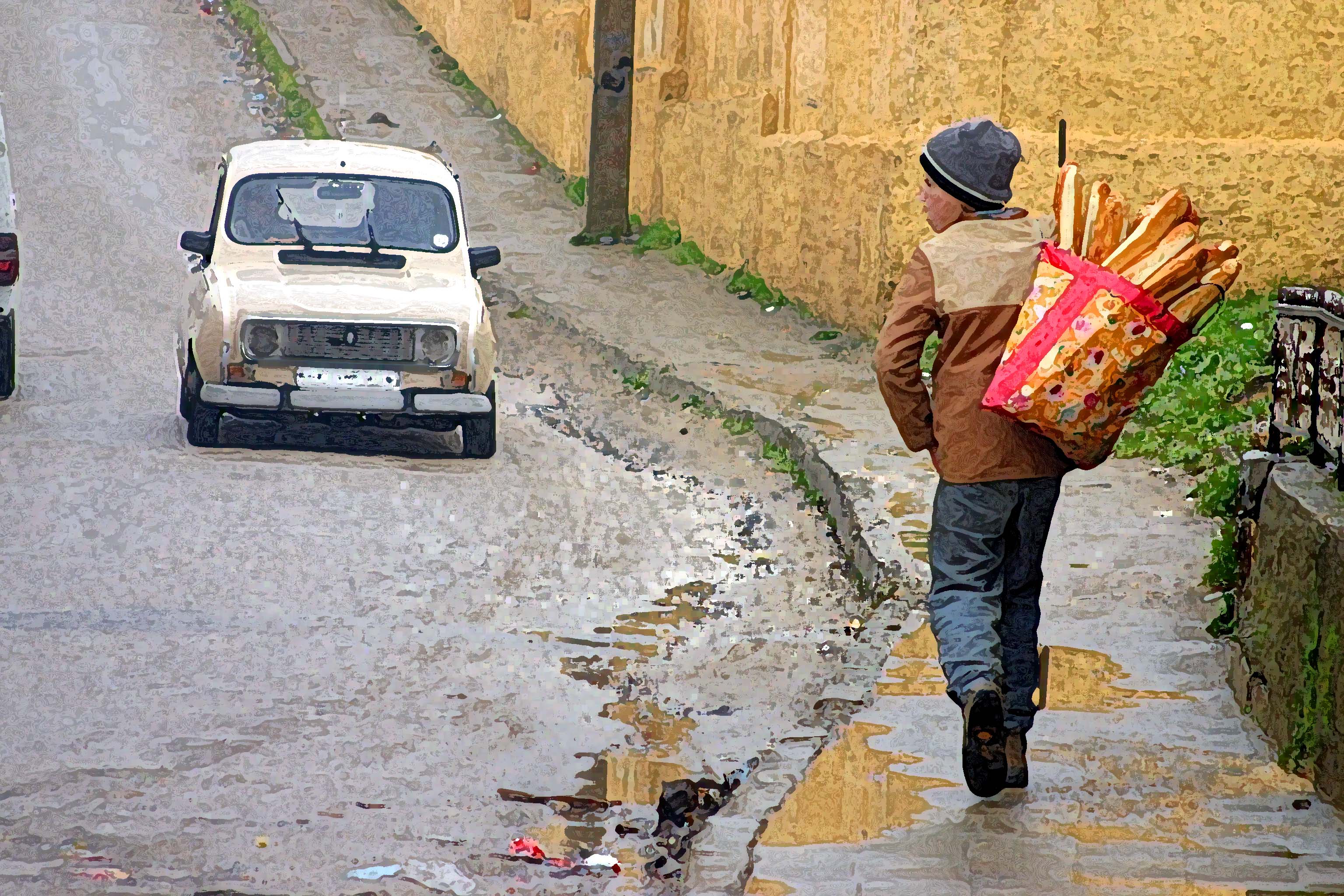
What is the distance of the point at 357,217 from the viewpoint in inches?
459

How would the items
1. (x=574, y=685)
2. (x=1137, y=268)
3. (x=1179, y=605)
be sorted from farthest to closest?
(x=1179, y=605), (x=574, y=685), (x=1137, y=268)

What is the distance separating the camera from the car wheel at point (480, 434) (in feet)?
34.5

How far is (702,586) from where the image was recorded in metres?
8.28

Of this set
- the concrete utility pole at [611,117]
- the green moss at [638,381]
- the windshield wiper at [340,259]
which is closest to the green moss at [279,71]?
the concrete utility pole at [611,117]

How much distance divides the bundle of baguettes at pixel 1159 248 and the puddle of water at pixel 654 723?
2.17 metres

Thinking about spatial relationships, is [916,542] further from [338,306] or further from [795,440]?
[338,306]

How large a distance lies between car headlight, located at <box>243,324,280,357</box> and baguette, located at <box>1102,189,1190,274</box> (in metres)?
6.21

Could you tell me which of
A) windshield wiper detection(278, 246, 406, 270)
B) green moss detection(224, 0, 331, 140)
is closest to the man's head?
windshield wiper detection(278, 246, 406, 270)

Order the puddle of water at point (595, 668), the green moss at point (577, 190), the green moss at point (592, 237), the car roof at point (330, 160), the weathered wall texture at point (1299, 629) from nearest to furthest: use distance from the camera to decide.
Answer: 1. the weathered wall texture at point (1299, 629)
2. the puddle of water at point (595, 668)
3. the car roof at point (330, 160)
4. the green moss at point (592, 237)
5. the green moss at point (577, 190)

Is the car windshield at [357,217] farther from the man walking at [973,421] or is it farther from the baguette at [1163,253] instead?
the baguette at [1163,253]

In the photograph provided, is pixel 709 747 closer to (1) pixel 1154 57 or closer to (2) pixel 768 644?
(2) pixel 768 644

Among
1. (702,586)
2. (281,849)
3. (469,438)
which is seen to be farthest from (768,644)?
(469,438)

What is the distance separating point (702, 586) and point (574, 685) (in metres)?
1.60

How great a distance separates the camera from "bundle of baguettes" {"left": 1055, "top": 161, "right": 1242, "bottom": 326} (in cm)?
480
